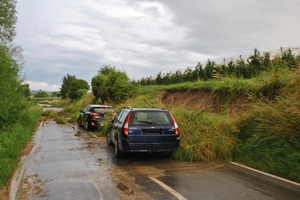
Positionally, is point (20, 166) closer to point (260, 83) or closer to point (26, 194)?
point (26, 194)

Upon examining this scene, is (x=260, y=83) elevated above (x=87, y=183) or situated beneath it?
elevated above

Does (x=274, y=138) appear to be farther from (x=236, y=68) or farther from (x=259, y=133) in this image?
(x=236, y=68)

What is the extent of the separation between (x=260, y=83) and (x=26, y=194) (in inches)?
446

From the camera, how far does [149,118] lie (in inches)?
385

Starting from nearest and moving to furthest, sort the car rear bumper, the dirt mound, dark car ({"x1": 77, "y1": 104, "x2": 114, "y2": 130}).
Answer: the car rear bumper, the dirt mound, dark car ({"x1": 77, "y1": 104, "x2": 114, "y2": 130})

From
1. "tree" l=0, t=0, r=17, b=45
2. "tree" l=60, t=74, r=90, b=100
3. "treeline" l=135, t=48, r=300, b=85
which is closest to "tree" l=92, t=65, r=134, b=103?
"treeline" l=135, t=48, r=300, b=85

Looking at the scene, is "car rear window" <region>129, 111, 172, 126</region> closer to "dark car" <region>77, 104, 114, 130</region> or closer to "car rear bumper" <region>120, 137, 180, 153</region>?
"car rear bumper" <region>120, 137, 180, 153</region>

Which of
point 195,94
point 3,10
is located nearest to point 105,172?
point 195,94

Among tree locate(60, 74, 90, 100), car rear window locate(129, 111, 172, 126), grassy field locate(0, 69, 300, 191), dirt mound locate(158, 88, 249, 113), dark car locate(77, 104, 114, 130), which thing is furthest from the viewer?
tree locate(60, 74, 90, 100)

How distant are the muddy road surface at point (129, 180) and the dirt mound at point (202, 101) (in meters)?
5.85

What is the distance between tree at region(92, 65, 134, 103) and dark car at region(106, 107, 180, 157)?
2082 cm

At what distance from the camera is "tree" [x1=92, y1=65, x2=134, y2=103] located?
31389mm

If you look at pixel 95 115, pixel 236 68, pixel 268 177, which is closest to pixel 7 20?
pixel 95 115

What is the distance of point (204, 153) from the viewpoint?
9.79 metres
